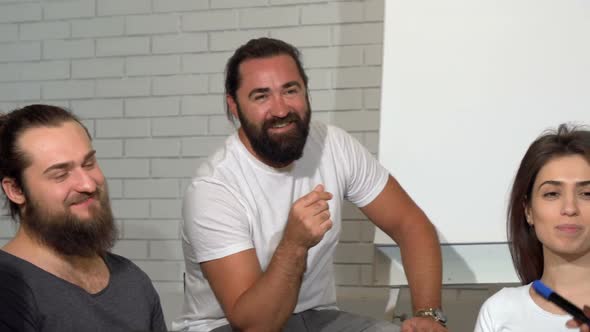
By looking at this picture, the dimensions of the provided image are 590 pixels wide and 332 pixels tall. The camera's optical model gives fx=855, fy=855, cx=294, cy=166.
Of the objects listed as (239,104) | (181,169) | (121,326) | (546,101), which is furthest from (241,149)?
(181,169)

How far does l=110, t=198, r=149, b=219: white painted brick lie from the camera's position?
10.6ft

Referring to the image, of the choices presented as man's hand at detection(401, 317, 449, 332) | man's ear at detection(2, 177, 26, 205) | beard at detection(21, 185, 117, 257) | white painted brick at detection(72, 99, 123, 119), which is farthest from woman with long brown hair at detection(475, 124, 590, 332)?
white painted brick at detection(72, 99, 123, 119)

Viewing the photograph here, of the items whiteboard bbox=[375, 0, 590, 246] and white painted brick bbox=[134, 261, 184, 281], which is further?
white painted brick bbox=[134, 261, 184, 281]

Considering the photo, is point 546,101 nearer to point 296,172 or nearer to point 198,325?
point 296,172

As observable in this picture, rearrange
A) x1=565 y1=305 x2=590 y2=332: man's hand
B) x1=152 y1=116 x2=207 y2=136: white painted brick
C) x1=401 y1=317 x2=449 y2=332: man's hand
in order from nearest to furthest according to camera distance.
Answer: x1=565 y1=305 x2=590 y2=332: man's hand → x1=401 y1=317 x2=449 y2=332: man's hand → x1=152 y1=116 x2=207 y2=136: white painted brick

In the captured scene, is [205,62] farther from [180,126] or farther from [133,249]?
[133,249]

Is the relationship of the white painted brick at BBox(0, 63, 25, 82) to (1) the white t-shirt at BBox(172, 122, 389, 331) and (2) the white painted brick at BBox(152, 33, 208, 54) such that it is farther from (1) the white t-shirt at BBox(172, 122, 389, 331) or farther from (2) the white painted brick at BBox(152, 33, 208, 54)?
(1) the white t-shirt at BBox(172, 122, 389, 331)

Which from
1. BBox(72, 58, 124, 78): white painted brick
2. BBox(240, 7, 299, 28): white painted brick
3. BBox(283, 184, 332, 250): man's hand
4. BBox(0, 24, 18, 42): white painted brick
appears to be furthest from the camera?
BBox(0, 24, 18, 42): white painted brick

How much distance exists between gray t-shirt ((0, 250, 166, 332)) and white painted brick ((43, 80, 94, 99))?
5.15 feet

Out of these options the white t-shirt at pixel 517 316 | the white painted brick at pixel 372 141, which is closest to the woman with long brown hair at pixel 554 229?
the white t-shirt at pixel 517 316

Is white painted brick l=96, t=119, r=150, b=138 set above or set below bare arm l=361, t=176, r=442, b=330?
above

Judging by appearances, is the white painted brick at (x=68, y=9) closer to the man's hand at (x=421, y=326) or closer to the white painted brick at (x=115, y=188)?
the white painted brick at (x=115, y=188)

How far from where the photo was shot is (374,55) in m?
2.99

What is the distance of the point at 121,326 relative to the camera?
1.74 m
